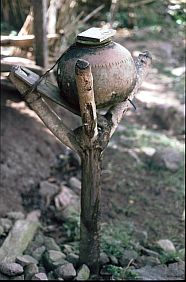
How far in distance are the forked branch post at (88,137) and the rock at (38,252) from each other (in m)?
0.30

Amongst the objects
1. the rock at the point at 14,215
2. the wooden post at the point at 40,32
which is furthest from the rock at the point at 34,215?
the wooden post at the point at 40,32

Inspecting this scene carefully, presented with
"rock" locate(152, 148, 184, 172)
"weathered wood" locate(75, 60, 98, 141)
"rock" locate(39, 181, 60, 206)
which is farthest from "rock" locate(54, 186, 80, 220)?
"weathered wood" locate(75, 60, 98, 141)

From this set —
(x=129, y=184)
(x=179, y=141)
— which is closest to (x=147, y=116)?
(x=179, y=141)

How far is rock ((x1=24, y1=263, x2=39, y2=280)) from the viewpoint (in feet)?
9.28

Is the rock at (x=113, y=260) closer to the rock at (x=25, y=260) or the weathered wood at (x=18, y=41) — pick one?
Result: the rock at (x=25, y=260)

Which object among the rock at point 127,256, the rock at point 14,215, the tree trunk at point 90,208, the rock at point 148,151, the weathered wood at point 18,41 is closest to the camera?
the tree trunk at point 90,208

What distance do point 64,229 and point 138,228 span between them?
1.81 feet

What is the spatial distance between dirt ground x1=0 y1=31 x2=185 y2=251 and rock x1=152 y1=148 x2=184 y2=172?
0.23ft

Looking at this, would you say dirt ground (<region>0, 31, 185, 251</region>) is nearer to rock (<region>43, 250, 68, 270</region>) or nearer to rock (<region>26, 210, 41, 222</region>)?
rock (<region>26, 210, 41, 222</region>)

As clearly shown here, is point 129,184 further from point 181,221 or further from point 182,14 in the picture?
point 182,14

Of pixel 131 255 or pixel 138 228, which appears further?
pixel 138 228

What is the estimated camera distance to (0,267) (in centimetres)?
284

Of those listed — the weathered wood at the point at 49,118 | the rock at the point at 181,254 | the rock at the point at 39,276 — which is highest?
the weathered wood at the point at 49,118

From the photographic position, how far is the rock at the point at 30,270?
9.28ft
